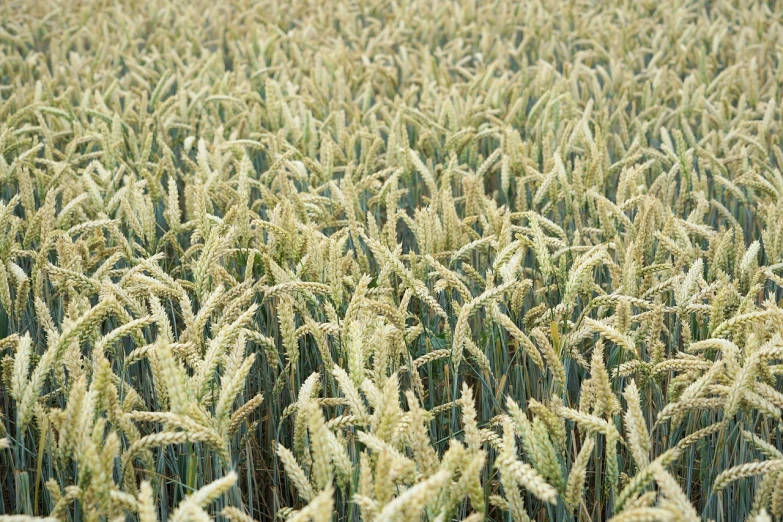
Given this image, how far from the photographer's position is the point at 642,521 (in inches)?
43.5

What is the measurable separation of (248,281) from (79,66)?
347cm

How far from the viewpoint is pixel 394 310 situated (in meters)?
1.76

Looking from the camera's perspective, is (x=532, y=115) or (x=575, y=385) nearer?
(x=575, y=385)

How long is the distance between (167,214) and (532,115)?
180 centimetres

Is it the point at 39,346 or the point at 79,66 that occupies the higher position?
the point at 79,66

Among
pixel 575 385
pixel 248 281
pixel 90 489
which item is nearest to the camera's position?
pixel 90 489

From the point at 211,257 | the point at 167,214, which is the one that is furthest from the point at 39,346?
the point at 211,257

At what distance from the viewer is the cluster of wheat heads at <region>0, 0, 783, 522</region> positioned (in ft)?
4.46

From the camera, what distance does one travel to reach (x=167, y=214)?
8.39 ft

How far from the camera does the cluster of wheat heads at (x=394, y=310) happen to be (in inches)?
53.6

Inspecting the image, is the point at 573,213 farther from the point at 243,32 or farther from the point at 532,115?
the point at 243,32

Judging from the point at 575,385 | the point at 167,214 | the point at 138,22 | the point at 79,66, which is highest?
the point at 138,22

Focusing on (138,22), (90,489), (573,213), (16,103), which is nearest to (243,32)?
(138,22)

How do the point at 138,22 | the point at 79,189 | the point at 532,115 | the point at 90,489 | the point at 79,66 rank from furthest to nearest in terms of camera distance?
1. the point at 138,22
2. the point at 79,66
3. the point at 532,115
4. the point at 79,189
5. the point at 90,489
